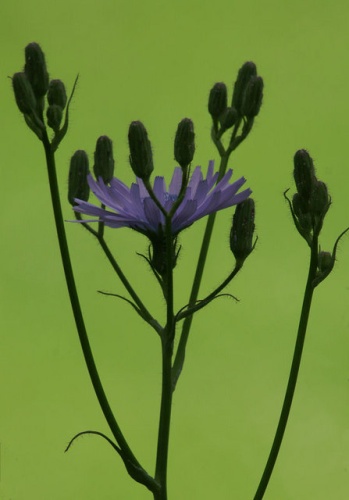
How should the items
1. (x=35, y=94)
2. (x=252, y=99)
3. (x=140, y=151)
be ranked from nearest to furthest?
(x=140, y=151), (x=35, y=94), (x=252, y=99)

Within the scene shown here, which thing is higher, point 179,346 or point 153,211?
point 153,211

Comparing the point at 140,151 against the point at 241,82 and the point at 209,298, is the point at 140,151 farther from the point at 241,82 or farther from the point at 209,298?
the point at 241,82

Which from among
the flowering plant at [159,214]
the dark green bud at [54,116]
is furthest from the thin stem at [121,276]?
the dark green bud at [54,116]

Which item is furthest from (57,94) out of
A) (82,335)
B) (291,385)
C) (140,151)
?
(291,385)

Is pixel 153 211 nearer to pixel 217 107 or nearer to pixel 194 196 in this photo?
pixel 194 196

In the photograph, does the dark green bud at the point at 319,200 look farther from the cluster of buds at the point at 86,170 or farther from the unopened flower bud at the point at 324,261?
the cluster of buds at the point at 86,170

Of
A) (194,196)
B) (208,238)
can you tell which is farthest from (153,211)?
(208,238)

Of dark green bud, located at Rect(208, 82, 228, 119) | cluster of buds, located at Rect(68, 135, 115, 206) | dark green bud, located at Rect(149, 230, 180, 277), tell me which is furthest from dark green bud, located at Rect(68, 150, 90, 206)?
dark green bud, located at Rect(208, 82, 228, 119)
